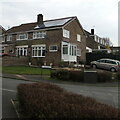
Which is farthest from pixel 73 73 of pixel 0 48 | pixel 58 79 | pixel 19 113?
pixel 0 48

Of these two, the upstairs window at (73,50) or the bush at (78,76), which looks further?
the upstairs window at (73,50)

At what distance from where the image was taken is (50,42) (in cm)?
3453

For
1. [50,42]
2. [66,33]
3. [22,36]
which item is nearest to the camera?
[50,42]

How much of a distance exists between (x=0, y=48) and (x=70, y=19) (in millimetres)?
15537

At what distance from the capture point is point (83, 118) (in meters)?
4.13

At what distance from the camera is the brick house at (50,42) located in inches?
1330

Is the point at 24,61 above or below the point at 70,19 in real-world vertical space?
below

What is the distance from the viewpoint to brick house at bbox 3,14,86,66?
3378cm

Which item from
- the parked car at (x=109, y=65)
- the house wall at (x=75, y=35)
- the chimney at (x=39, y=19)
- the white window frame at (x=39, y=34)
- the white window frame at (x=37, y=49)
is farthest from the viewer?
the chimney at (x=39, y=19)

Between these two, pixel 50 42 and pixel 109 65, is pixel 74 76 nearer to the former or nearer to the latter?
pixel 109 65

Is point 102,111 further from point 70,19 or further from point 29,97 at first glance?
point 70,19

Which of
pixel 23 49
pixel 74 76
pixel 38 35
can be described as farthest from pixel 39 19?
pixel 74 76

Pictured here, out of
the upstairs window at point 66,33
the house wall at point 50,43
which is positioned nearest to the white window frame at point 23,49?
the house wall at point 50,43

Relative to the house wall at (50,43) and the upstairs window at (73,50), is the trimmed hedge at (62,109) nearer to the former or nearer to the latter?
the house wall at (50,43)
